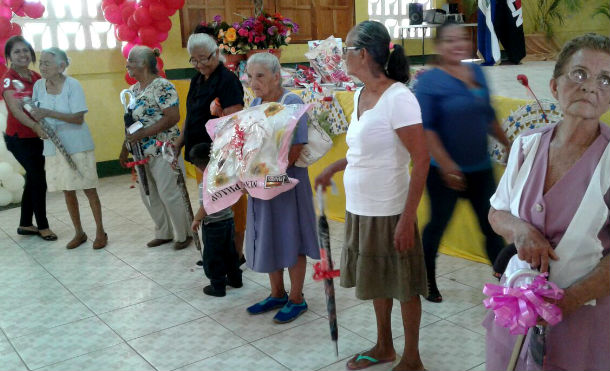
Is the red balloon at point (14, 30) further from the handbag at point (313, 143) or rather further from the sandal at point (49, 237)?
the handbag at point (313, 143)

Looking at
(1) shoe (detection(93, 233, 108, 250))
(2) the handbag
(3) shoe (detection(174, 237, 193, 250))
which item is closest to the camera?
(2) the handbag

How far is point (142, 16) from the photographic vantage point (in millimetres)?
5812

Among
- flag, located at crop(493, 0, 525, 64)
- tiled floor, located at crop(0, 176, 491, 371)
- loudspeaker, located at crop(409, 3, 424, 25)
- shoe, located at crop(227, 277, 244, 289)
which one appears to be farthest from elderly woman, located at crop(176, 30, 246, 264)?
flag, located at crop(493, 0, 525, 64)

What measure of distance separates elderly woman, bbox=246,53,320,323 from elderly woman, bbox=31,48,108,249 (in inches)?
69.5

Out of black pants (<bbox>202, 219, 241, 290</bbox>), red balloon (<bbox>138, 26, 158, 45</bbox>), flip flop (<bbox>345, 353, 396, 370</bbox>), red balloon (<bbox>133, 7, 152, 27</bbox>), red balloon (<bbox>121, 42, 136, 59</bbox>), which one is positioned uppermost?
red balloon (<bbox>133, 7, 152, 27</bbox>)

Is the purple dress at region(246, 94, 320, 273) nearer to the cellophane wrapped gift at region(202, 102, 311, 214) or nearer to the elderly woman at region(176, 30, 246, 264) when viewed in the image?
the cellophane wrapped gift at region(202, 102, 311, 214)

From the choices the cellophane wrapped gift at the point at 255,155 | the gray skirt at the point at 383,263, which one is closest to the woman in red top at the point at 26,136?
the cellophane wrapped gift at the point at 255,155

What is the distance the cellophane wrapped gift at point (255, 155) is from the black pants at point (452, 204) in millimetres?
702

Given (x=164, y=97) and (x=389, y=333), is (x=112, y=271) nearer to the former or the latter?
(x=164, y=97)

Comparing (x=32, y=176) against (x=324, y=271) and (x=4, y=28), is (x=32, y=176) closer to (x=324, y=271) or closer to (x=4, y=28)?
(x=4, y=28)

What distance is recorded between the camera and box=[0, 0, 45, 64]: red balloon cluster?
5254 mm

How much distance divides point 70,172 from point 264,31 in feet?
7.12

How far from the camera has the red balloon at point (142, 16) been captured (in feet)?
19.1

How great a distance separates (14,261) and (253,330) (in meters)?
2.08
